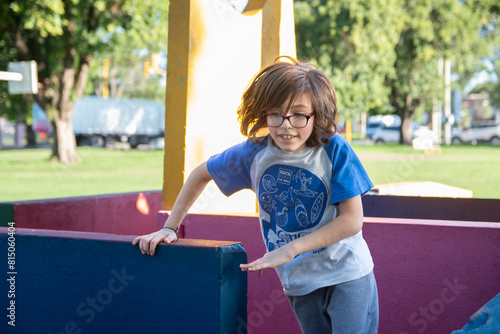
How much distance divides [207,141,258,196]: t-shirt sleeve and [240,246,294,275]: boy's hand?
0.40m

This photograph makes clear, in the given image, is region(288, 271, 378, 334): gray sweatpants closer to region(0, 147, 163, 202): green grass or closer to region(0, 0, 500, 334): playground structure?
region(0, 0, 500, 334): playground structure

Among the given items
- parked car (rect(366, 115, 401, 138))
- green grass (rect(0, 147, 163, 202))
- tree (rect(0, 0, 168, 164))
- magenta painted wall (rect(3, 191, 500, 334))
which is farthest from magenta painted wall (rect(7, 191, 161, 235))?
parked car (rect(366, 115, 401, 138))

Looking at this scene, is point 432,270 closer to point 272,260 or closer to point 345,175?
point 345,175

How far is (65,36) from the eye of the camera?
19016mm

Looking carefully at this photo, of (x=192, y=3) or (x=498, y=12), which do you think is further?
(x=498, y=12)

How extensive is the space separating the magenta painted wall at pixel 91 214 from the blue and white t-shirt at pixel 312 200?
2.30 m

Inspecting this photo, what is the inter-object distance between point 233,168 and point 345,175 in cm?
44

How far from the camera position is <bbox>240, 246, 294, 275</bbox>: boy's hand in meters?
1.77

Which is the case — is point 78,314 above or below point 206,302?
below

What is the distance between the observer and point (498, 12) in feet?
91.2

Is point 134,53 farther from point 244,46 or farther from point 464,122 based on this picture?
point 244,46

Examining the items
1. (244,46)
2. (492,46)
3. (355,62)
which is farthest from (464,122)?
(244,46)

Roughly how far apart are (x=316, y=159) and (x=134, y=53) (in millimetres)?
50277

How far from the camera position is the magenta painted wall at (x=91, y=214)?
383 cm
